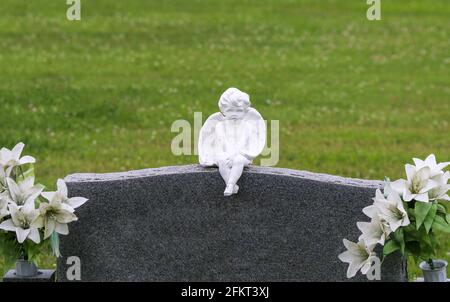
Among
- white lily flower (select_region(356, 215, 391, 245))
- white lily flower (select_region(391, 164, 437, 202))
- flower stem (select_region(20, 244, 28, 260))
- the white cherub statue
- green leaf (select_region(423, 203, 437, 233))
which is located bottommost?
flower stem (select_region(20, 244, 28, 260))

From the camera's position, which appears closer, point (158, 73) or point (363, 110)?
point (363, 110)

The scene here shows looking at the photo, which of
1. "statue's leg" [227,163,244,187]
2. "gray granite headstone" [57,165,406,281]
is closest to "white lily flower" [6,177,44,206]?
"gray granite headstone" [57,165,406,281]

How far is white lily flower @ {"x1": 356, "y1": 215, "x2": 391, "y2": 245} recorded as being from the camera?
6887 millimetres

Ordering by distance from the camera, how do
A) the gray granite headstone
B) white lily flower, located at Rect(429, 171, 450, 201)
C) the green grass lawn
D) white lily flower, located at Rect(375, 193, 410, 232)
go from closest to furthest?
1. white lily flower, located at Rect(375, 193, 410, 232)
2. white lily flower, located at Rect(429, 171, 450, 201)
3. the gray granite headstone
4. the green grass lawn

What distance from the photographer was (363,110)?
16359mm

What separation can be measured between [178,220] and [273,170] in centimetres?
64

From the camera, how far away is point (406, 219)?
6852mm

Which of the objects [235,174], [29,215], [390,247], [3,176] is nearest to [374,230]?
[390,247]

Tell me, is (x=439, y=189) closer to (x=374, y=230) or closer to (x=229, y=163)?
(x=374, y=230)

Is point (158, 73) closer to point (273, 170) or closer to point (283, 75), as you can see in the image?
point (283, 75)

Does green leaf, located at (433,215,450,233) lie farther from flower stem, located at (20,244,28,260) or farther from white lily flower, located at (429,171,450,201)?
flower stem, located at (20,244,28,260)

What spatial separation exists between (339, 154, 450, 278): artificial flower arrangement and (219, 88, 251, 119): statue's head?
98 cm

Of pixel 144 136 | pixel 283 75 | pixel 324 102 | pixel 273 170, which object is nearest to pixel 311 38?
pixel 283 75

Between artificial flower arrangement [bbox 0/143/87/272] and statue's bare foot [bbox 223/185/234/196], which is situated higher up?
statue's bare foot [bbox 223/185/234/196]
